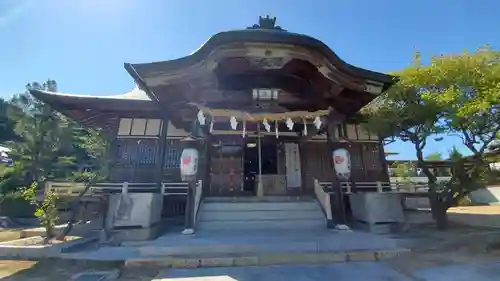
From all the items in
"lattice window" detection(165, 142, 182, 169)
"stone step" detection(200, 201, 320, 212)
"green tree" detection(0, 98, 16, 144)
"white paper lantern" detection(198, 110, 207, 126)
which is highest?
"green tree" detection(0, 98, 16, 144)

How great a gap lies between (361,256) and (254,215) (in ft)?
12.9

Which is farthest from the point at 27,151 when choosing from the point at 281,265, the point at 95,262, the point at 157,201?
the point at 281,265

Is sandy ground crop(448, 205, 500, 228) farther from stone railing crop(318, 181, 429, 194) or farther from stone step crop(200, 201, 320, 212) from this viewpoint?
stone step crop(200, 201, 320, 212)

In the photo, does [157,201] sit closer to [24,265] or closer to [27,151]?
[24,265]

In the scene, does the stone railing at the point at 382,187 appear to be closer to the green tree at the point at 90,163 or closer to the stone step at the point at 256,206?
the stone step at the point at 256,206

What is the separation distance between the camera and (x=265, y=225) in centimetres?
825

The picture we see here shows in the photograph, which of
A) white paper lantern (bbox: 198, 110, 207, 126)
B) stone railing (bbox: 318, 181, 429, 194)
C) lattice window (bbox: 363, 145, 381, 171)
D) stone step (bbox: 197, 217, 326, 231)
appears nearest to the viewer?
white paper lantern (bbox: 198, 110, 207, 126)

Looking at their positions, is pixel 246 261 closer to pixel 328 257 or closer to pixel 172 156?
pixel 328 257

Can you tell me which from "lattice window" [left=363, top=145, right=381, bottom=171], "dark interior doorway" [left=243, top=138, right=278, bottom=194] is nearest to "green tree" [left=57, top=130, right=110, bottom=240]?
"dark interior doorway" [left=243, top=138, right=278, bottom=194]

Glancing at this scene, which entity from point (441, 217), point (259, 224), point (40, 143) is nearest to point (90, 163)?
point (40, 143)

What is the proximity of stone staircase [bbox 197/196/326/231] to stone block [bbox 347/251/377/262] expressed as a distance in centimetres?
300

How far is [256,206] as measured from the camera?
8891 mm

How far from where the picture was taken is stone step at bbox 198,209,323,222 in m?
8.45

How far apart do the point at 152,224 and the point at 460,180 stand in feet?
31.3
